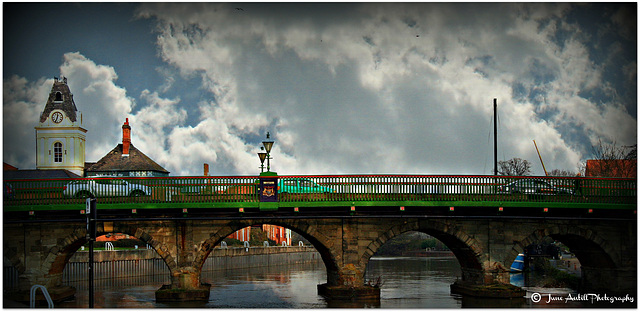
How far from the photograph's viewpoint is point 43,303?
34312 mm

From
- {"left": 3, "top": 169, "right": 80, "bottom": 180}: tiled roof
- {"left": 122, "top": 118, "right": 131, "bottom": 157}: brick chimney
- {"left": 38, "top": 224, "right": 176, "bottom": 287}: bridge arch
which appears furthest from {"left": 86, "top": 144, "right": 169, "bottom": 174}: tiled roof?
{"left": 38, "top": 224, "right": 176, "bottom": 287}: bridge arch

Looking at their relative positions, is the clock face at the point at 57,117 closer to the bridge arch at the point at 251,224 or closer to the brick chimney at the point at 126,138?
the brick chimney at the point at 126,138

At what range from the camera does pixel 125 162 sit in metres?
76.5

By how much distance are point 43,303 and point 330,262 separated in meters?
13.5

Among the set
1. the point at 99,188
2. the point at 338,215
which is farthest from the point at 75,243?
the point at 338,215

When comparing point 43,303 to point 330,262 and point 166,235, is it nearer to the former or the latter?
point 166,235

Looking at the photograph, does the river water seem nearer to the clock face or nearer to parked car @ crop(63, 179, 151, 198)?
parked car @ crop(63, 179, 151, 198)

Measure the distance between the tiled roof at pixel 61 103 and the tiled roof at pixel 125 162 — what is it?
635cm

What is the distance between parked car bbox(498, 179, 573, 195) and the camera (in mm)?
35844

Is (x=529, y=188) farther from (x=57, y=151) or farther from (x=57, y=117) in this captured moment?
(x=57, y=117)

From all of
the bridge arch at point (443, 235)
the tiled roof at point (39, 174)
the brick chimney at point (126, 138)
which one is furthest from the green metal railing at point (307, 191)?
the brick chimney at point (126, 138)

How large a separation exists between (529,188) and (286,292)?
51.5 feet

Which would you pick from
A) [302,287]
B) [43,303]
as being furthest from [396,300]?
[43,303]

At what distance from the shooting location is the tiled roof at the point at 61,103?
7156 cm
